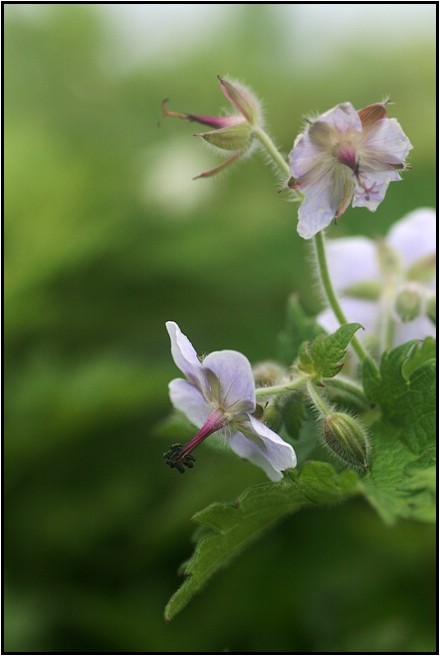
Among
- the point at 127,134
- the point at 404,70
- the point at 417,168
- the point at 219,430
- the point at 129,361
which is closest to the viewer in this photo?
the point at 219,430

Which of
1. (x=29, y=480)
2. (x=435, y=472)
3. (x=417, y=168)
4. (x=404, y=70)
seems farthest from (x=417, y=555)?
(x=404, y=70)

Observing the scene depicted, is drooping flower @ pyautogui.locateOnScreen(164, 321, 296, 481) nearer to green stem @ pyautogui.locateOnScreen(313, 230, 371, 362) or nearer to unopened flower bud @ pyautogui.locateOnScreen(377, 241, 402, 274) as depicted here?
green stem @ pyautogui.locateOnScreen(313, 230, 371, 362)

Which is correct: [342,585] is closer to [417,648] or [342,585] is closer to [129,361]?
[417,648]

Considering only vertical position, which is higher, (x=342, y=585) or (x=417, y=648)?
(x=342, y=585)

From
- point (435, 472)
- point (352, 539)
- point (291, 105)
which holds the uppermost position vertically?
point (291, 105)

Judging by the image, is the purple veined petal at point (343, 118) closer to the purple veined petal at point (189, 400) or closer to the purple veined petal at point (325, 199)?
the purple veined petal at point (325, 199)

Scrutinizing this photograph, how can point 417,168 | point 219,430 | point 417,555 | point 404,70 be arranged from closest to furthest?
1. point 219,430
2. point 417,555
3. point 417,168
4. point 404,70

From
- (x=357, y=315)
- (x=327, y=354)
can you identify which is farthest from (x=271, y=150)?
(x=357, y=315)

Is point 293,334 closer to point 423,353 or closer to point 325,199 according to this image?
point 423,353
